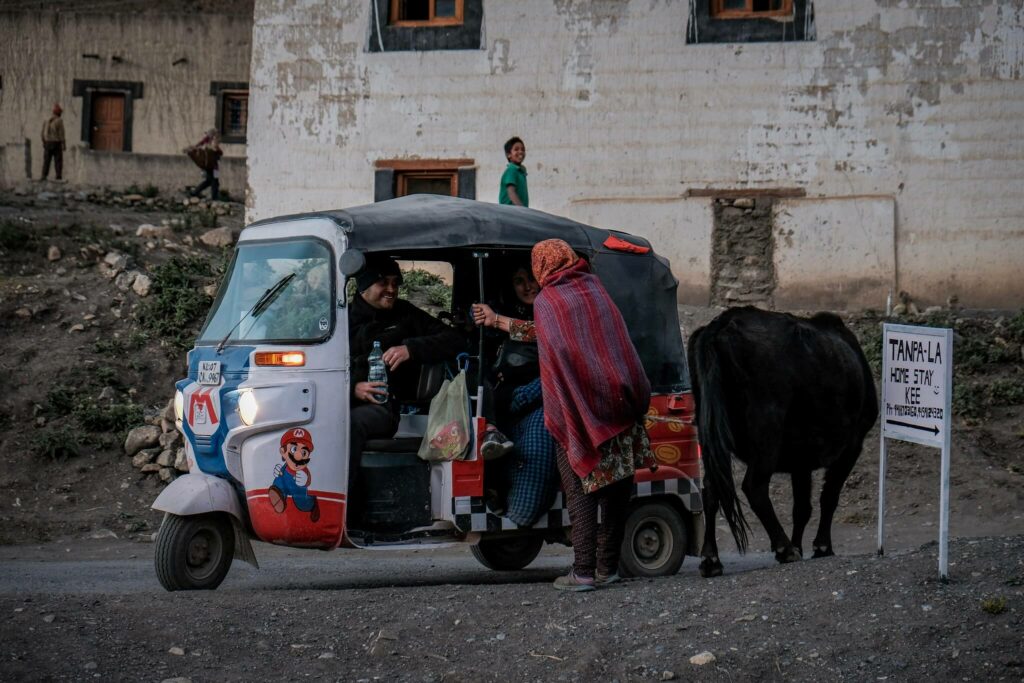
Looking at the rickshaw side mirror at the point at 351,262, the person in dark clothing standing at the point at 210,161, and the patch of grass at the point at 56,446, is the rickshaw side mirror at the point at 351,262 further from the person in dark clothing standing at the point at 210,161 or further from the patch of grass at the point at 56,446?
the person in dark clothing standing at the point at 210,161

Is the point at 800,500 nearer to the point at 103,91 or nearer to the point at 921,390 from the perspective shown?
the point at 921,390

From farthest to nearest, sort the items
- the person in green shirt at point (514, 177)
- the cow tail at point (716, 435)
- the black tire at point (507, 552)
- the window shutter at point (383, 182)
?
the window shutter at point (383, 182) → the person in green shirt at point (514, 177) → the black tire at point (507, 552) → the cow tail at point (716, 435)

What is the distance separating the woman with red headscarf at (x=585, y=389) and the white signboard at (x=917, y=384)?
135cm

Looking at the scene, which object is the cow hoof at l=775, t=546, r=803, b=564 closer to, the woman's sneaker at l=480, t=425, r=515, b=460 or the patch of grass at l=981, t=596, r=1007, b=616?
the woman's sneaker at l=480, t=425, r=515, b=460

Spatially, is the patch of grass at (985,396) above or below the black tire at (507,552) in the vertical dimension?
above

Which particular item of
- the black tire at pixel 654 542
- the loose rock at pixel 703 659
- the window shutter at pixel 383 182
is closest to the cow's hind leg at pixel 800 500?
the black tire at pixel 654 542

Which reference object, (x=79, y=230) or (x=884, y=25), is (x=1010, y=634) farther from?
(x=79, y=230)

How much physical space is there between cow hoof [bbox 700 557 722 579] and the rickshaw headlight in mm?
2852

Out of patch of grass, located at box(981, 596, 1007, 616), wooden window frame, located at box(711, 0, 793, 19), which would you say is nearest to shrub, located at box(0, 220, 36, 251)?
wooden window frame, located at box(711, 0, 793, 19)

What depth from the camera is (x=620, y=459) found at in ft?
23.1

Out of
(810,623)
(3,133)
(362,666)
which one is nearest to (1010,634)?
(810,623)

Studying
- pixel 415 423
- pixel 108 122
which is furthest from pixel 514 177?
pixel 108 122

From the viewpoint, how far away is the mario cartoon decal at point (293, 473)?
23.0 feet

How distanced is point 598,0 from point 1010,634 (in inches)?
523
